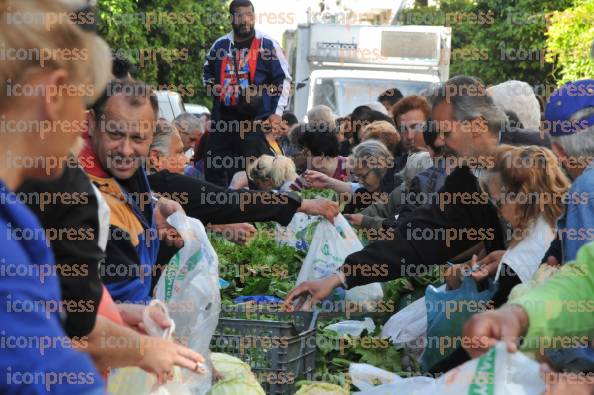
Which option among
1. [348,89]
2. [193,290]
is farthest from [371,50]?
[193,290]

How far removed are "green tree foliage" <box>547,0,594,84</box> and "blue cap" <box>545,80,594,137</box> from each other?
52.8 ft

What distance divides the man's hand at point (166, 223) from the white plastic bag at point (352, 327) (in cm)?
144

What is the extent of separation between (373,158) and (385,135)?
1365 mm

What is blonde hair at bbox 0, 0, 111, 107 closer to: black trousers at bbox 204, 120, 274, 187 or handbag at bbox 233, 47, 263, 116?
black trousers at bbox 204, 120, 274, 187

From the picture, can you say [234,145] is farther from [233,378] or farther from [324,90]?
[324,90]

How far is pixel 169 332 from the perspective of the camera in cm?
363

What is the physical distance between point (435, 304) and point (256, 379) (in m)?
1.05

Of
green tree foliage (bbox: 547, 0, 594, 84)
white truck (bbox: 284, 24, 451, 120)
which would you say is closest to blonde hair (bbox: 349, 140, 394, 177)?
Result: white truck (bbox: 284, 24, 451, 120)

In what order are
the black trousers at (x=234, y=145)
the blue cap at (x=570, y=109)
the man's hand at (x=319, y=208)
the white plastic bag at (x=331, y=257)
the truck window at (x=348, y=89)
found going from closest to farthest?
1. the blue cap at (x=570, y=109)
2. the man's hand at (x=319, y=208)
3. the white plastic bag at (x=331, y=257)
4. the black trousers at (x=234, y=145)
5. the truck window at (x=348, y=89)

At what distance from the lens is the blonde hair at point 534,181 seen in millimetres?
4980

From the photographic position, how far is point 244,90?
1155 centimetres

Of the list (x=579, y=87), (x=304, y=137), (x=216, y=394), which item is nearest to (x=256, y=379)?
(x=216, y=394)

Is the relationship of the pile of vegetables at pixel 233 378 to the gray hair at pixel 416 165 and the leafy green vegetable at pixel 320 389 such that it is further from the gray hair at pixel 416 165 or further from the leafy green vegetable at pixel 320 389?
the gray hair at pixel 416 165

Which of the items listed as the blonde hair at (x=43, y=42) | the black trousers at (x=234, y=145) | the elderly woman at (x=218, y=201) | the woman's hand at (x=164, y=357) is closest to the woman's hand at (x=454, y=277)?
the elderly woman at (x=218, y=201)
